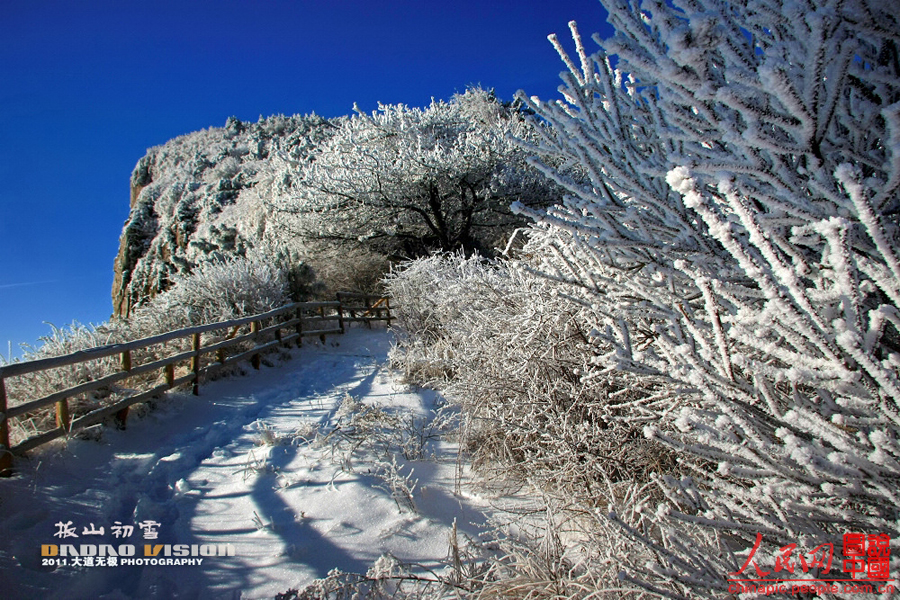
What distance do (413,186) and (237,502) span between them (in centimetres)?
991

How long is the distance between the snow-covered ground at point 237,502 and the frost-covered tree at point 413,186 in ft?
26.2

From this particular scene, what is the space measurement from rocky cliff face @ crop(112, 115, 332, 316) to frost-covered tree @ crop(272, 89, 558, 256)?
6.39 feet

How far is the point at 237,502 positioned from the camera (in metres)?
3.23

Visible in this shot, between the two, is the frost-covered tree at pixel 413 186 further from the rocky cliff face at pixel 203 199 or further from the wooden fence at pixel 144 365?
the wooden fence at pixel 144 365

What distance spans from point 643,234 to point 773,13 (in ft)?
2.44

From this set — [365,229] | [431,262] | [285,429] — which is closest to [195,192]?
[365,229]

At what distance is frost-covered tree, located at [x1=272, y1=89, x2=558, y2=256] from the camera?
11.6 meters

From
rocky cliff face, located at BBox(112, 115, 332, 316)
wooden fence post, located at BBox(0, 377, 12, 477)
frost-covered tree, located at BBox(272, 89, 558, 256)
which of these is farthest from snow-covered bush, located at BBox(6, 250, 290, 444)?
rocky cliff face, located at BBox(112, 115, 332, 316)

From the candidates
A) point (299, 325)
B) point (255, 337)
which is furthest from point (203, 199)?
point (255, 337)

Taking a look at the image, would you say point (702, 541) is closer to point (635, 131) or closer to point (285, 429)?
point (635, 131)

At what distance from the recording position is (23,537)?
277 centimetres

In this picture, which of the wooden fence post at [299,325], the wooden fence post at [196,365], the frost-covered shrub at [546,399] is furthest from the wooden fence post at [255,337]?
the frost-covered shrub at [546,399]

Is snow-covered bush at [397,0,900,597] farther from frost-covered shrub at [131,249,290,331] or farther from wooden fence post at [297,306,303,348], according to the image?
wooden fence post at [297,306,303,348]

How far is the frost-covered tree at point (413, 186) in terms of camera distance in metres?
11.6
